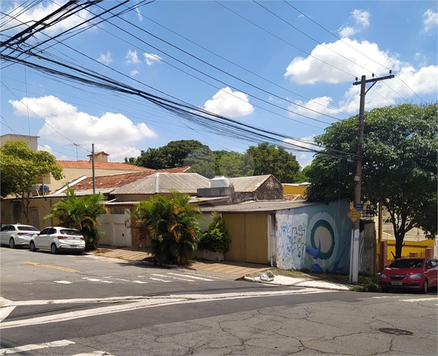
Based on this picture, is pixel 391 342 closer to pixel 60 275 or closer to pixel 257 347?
pixel 257 347

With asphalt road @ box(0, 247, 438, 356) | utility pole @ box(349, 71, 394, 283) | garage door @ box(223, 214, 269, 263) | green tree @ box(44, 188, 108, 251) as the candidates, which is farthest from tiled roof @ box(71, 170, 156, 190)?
asphalt road @ box(0, 247, 438, 356)

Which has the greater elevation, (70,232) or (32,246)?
(70,232)

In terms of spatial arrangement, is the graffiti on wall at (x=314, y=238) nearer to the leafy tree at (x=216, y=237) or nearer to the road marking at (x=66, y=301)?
the leafy tree at (x=216, y=237)

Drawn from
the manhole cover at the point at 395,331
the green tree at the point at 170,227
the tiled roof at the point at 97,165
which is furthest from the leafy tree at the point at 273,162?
the manhole cover at the point at 395,331

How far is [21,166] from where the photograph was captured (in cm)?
3528

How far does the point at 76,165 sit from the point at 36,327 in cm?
4588

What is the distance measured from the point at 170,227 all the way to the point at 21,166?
69.5 feet

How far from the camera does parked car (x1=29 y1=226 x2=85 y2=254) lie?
23906 mm

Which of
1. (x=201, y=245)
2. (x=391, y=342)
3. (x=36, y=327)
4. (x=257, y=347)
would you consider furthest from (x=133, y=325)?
(x=201, y=245)

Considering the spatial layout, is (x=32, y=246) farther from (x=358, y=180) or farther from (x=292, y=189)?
(x=292, y=189)

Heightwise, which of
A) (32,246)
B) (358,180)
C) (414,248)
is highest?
(358,180)

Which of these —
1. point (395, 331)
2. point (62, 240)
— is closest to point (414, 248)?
point (62, 240)

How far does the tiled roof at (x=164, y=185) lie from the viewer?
29.5 m

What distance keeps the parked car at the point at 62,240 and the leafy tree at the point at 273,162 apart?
4004cm
